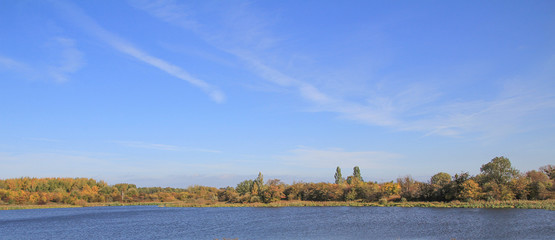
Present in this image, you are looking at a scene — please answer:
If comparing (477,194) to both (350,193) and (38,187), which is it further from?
(38,187)

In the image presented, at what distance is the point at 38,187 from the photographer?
4656 inches

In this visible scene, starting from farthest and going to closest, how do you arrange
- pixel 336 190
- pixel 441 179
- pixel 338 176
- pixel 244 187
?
pixel 338 176, pixel 244 187, pixel 336 190, pixel 441 179

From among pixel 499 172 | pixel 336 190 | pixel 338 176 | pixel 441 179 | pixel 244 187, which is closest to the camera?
pixel 499 172

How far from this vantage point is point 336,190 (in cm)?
8856

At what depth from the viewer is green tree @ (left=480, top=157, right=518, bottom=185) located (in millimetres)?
67250

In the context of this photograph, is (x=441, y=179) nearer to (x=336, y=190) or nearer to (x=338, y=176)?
(x=336, y=190)

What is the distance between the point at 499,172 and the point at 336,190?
34149 mm

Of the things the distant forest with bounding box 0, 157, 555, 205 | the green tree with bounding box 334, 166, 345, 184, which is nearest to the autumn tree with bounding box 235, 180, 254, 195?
the distant forest with bounding box 0, 157, 555, 205

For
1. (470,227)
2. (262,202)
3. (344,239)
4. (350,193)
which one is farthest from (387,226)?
(262,202)

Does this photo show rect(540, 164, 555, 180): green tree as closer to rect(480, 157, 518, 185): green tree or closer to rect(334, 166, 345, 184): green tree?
rect(480, 157, 518, 185): green tree

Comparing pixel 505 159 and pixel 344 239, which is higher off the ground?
pixel 505 159

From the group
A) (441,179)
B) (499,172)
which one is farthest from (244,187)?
(499,172)

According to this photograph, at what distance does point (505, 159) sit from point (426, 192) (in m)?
15.3

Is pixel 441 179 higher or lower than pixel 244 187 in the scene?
higher
